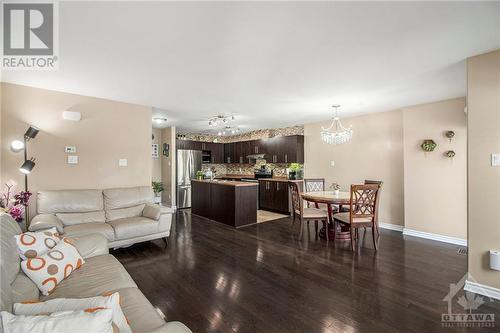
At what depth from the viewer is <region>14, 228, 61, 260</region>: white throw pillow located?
169 cm

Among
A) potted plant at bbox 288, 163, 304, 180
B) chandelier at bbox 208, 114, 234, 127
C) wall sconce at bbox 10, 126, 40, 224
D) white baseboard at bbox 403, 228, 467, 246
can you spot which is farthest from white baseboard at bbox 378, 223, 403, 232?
wall sconce at bbox 10, 126, 40, 224

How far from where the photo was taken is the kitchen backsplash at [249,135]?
6.77 m

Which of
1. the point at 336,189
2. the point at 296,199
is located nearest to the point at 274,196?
the point at 336,189

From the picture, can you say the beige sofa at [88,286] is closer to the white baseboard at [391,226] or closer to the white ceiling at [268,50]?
the white ceiling at [268,50]

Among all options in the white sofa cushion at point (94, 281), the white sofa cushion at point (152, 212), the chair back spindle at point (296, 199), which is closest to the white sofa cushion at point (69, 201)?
the white sofa cushion at point (152, 212)

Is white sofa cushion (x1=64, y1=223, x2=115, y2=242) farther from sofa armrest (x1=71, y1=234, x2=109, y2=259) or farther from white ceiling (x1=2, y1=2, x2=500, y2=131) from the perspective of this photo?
white ceiling (x1=2, y1=2, x2=500, y2=131)

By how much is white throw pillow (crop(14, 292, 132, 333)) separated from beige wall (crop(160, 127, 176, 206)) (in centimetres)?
557

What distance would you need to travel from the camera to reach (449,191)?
3854mm

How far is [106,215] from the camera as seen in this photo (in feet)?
11.7

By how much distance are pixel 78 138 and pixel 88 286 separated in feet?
9.69

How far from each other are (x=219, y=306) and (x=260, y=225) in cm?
297

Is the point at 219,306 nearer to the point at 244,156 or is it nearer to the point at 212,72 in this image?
the point at 212,72

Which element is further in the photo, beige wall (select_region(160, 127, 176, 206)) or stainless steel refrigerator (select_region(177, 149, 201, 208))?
stainless steel refrigerator (select_region(177, 149, 201, 208))

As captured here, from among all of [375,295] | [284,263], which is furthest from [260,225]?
[375,295]
